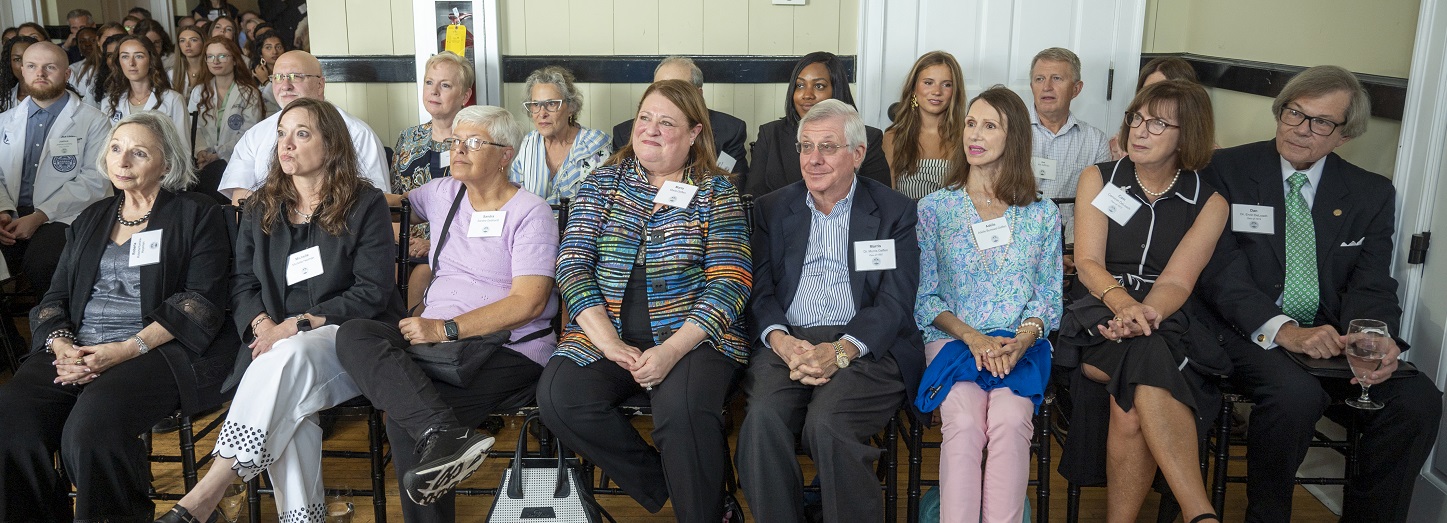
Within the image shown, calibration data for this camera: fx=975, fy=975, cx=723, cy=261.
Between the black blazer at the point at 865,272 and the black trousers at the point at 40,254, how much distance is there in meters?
3.02

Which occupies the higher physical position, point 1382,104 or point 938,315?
point 1382,104

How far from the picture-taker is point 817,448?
247 cm

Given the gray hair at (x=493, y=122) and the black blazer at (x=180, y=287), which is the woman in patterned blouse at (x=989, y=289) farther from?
the black blazer at (x=180, y=287)

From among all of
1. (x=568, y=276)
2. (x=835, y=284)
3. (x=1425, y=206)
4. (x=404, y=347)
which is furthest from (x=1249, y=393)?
(x=404, y=347)

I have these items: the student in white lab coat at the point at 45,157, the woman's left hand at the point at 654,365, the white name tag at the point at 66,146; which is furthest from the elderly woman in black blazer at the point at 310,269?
the white name tag at the point at 66,146

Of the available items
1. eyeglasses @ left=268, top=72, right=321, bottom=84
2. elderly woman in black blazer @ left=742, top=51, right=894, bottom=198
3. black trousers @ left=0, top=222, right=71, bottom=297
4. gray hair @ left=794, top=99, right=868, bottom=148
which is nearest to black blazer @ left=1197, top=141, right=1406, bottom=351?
gray hair @ left=794, top=99, right=868, bottom=148

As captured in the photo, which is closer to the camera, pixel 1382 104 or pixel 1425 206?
pixel 1425 206

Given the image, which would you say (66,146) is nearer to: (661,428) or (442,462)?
(442,462)

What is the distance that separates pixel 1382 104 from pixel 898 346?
5.94 ft

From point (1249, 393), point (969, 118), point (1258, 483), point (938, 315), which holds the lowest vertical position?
point (1258, 483)

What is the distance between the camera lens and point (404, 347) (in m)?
2.67

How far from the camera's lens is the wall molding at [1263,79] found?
303 cm

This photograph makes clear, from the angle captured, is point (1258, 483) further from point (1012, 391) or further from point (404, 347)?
point (404, 347)

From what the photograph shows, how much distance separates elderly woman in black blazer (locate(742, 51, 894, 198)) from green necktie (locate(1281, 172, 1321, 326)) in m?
1.42
